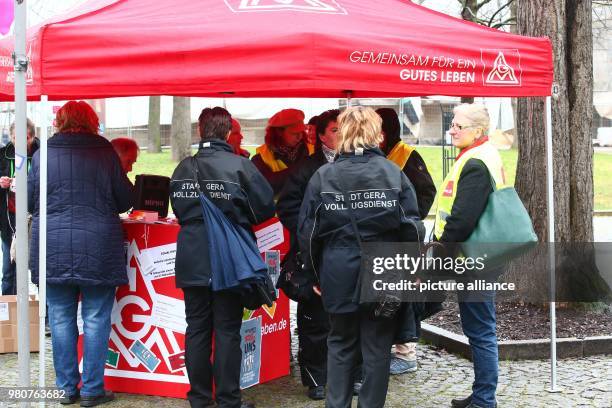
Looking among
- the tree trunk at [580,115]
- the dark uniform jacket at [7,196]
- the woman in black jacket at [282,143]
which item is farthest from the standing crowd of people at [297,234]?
the tree trunk at [580,115]

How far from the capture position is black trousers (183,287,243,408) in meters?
4.89

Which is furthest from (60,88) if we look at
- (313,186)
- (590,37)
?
(590,37)

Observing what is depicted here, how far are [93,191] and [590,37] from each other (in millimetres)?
4639

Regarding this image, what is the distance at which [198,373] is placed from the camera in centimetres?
494

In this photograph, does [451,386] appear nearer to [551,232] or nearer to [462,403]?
[462,403]

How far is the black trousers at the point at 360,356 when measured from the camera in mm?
4441

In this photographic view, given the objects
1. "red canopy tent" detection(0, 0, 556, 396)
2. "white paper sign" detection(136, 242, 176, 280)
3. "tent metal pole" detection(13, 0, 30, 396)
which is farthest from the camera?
"white paper sign" detection(136, 242, 176, 280)

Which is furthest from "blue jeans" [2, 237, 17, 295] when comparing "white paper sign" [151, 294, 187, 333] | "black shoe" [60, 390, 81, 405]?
"white paper sign" [151, 294, 187, 333]

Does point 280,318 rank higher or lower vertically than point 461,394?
higher

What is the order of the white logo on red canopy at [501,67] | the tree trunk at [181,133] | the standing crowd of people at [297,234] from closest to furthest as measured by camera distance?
the standing crowd of people at [297,234] < the white logo on red canopy at [501,67] < the tree trunk at [181,133]

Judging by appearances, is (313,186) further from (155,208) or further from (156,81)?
(155,208)

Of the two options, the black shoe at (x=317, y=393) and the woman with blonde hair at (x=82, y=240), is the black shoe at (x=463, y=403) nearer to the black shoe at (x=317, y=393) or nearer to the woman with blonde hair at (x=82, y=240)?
the black shoe at (x=317, y=393)

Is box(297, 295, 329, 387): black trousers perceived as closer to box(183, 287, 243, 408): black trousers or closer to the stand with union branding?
the stand with union branding

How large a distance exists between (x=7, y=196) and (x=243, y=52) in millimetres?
Result: 3769
